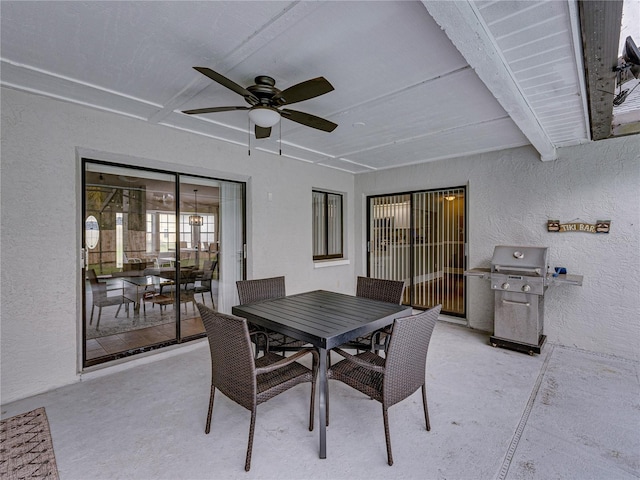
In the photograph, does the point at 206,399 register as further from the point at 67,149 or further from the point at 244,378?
the point at 67,149

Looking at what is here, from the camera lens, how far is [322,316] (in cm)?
244

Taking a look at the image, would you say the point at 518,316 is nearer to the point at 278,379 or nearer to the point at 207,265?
the point at 278,379

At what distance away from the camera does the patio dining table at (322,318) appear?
1954 mm

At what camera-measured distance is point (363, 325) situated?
2188mm

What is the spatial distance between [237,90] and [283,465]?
2.36 metres

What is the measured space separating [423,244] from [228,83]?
4.19 metres

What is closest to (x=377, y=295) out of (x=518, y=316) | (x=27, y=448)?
(x=518, y=316)

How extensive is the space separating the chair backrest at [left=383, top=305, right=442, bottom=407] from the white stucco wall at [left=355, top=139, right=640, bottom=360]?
280 centimetres

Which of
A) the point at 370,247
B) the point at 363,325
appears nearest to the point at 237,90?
the point at 363,325

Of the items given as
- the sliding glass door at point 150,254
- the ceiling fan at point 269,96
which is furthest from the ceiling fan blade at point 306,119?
the sliding glass door at point 150,254

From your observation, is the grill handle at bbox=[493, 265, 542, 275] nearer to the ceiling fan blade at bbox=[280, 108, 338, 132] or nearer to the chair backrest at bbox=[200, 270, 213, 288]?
the ceiling fan blade at bbox=[280, 108, 338, 132]

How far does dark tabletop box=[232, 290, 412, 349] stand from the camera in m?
2.04

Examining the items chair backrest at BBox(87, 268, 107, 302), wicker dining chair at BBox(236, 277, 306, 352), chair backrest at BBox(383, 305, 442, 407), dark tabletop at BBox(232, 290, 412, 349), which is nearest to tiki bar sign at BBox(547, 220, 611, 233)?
dark tabletop at BBox(232, 290, 412, 349)

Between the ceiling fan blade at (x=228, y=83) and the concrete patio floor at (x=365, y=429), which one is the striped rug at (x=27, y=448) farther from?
the ceiling fan blade at (x=228, y=83)
